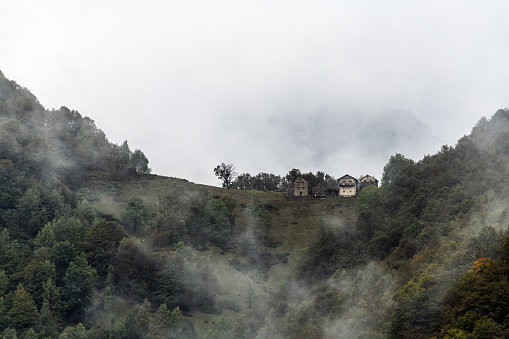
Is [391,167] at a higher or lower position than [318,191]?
higher

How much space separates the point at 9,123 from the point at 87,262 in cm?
5463

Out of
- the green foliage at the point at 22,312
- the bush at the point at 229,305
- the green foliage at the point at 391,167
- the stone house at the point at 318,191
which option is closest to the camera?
the green foliage at the point at 22,312

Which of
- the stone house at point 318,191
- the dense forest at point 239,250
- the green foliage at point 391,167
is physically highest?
the green foliage at point 391,167

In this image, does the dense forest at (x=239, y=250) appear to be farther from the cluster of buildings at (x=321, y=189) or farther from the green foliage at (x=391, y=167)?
the cluster of buildings at (x=321, y=189)

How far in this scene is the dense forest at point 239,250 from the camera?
5566 cm

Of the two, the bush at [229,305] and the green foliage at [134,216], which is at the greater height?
the green foliage at [134,216]

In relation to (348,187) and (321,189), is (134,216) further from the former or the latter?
(348,187)

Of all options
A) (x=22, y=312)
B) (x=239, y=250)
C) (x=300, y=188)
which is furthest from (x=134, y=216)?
(x=300, y=188)

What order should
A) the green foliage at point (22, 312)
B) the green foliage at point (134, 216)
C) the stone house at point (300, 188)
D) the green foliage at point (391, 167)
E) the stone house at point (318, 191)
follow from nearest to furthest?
1. the green foliage at point (22, 312)
2. the green foliage at point (134, 216)
3. the green foliage at point (391, 167)
4. the stone house at point (318, 191)
5. the stone house at point (300, 188)

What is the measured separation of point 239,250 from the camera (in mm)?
123750

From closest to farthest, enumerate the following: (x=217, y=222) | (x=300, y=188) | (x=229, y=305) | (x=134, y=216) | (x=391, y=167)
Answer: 1. (x=229, y=305)
2. (x=134, y=216)
3. (x=217, y=222)
4. (x=391, y=167)
5. (x=300, y=188)

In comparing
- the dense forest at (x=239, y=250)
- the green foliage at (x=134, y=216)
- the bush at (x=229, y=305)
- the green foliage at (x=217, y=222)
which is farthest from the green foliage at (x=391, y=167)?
the green foliage at (x=134, y=216)

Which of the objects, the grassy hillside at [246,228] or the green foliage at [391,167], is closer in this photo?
the grassy hillside at [246,228]

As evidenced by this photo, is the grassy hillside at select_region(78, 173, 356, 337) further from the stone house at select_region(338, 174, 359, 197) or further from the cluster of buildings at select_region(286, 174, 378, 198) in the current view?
the stone house at select_region(338, 174, 359, 197)
